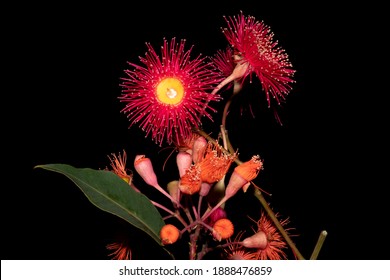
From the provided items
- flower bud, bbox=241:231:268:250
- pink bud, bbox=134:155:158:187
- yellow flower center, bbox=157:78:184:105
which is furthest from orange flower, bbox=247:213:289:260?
yellow flower center, bbox=157:78:184:105

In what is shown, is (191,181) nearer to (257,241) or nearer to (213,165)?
(213,165)

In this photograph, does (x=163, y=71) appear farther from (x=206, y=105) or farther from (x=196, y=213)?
(x=196, y=213)

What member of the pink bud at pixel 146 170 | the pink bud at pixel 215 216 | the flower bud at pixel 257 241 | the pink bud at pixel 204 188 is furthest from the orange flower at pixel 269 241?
the pink bud at pixel 146 170

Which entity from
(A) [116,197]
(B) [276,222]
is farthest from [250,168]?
(A) [116,197]

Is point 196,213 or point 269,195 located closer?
point 196,213

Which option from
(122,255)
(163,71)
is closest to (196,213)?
(122,255)

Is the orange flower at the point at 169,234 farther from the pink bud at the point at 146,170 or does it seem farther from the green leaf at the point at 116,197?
the pink bud at the point at 146,170
